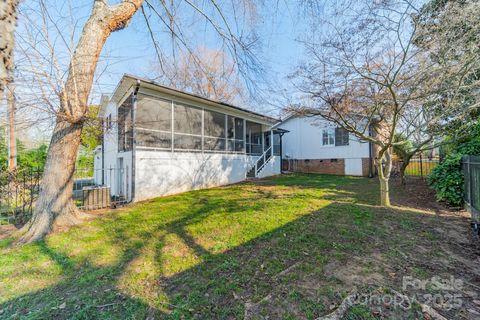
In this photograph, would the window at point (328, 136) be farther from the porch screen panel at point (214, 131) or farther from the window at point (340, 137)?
the porch screen panel at point (214, 131)

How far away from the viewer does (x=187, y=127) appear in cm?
1002

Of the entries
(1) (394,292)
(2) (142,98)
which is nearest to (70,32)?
(2) (142,98)

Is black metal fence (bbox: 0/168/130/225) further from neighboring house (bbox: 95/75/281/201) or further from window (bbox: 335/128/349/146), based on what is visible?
window (bbox: 335/128/349/146)

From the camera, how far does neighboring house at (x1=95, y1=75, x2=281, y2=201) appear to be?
27.0ft

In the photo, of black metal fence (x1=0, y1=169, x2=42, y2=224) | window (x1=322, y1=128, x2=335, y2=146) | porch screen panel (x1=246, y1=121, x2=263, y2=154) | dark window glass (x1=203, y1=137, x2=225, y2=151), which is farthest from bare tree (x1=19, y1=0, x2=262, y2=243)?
window (x1=322, y1=128, x2=335, y2=146)

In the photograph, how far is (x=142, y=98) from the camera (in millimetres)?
8531

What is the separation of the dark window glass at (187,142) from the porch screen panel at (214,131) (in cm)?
36

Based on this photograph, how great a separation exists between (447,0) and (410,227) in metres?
5.36

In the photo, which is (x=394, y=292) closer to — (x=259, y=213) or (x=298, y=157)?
(x=259, y=213)

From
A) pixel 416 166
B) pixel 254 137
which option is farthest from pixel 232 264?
pixel 416 166

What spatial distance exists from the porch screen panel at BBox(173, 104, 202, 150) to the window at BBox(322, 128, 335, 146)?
11.4m

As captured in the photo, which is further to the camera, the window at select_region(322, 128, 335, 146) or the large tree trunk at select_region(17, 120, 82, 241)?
the window at select_region(322, 128, 335, 146)

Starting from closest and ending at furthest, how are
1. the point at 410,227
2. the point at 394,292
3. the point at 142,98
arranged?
the point at 394,292
the point at 410,227
the point at 142,98

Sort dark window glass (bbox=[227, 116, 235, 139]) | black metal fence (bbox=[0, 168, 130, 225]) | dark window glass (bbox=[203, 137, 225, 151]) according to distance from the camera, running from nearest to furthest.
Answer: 1. black metal fence (bbox=[0, 168, 130, 225])
2. dark window glass (bbox=[203, 137, 225, 151])
3. dark window glass (bbox=[227, 116, 235, 139])
